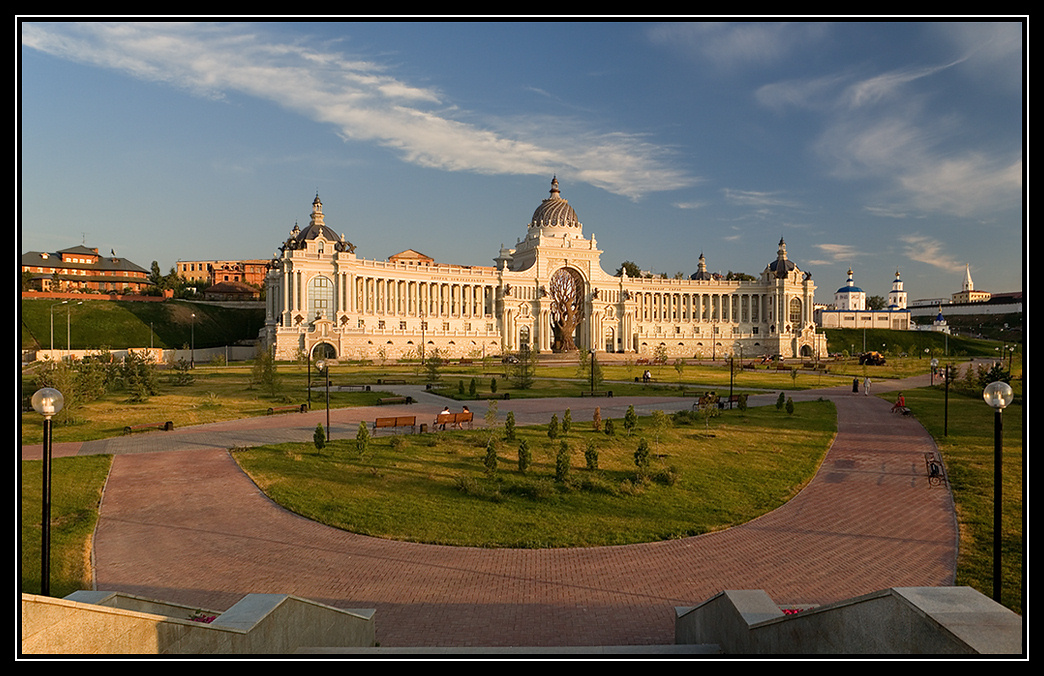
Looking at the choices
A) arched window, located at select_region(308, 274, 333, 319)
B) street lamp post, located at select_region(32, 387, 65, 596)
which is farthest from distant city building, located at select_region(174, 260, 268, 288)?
street lamp post, located at select_region(32, 387, 65, 596)

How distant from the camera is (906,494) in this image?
15.0 metres

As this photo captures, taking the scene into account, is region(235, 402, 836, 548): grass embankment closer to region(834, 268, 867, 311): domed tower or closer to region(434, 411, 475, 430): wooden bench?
region(434, 411, 475, 430): wooden bench

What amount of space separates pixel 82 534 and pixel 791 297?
11806 centimetres

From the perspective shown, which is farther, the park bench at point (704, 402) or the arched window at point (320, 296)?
the arched window at point (320, 296)

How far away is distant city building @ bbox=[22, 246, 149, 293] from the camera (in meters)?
87.9

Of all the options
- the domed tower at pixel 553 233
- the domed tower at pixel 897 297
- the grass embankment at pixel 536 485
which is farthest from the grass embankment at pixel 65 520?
the domed tower at pixel 897 297

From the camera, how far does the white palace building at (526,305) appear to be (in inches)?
3103

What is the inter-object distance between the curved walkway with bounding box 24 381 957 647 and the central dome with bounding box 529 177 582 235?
293ft

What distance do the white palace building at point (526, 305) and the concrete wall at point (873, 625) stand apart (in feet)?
214

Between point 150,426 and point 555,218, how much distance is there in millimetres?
86200

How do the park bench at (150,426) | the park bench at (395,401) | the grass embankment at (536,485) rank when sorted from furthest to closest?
the park bench at (395,401)
the park bench at (150,426)
the grass embankment at (536,485)

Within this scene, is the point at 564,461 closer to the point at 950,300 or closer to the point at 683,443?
the point at 683,443

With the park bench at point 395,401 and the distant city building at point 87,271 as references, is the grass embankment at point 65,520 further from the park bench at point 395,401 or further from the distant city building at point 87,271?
the distant city building at point 87,271
